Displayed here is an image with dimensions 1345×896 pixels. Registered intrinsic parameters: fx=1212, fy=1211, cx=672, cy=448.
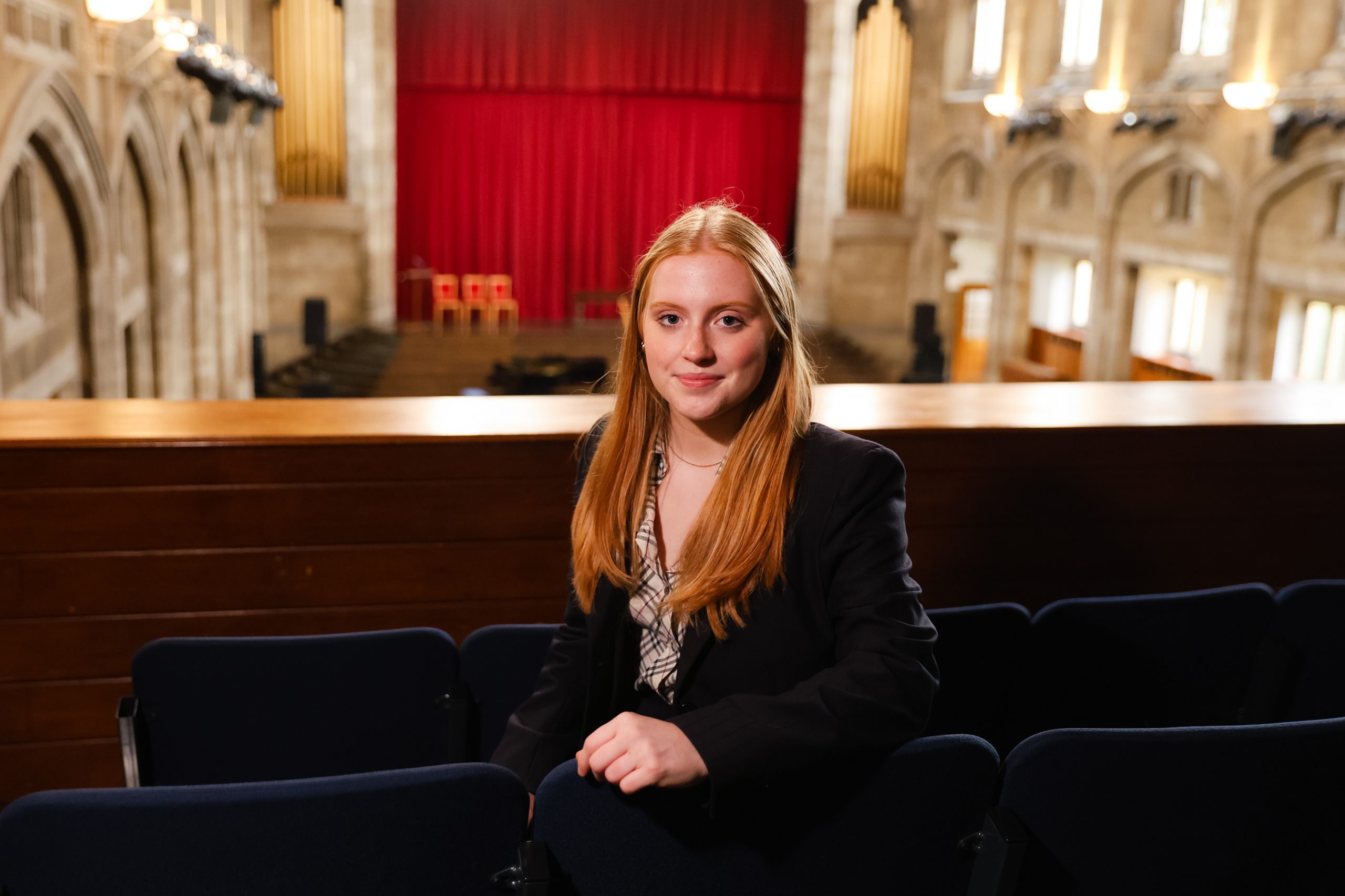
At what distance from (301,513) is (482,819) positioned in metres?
1.47

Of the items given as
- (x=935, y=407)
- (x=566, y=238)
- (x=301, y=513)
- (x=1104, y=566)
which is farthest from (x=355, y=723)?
(x=566, y=238)

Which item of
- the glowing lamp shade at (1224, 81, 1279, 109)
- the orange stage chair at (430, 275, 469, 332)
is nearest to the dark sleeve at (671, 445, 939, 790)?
the glowing lamp shade at (1224, 81, 1279, 109)

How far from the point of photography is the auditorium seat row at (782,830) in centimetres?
122

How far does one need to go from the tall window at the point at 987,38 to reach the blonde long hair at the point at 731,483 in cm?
1641

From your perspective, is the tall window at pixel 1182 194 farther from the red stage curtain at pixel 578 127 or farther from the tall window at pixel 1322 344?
the red stage curtain at pixel 578 127

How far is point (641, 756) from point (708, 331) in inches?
19.9

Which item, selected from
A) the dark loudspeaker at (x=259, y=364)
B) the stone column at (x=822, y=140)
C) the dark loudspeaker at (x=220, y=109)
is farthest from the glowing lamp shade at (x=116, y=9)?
the stone column at (x=822, y=140)

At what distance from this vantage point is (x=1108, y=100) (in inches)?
544

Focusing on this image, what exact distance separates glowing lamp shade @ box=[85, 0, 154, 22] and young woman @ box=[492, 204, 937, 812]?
7.60 meters

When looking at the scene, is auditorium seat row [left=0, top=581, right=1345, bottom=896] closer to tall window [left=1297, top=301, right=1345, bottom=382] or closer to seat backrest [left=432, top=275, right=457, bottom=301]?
tall window [left=1297, top=301, right=1345, bottom=382]

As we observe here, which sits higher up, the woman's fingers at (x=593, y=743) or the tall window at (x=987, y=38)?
the tall window at (x=987, y=38)

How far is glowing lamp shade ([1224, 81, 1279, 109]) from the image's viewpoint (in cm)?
1145

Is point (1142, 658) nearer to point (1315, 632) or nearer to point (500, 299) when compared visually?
point (1315, 632)

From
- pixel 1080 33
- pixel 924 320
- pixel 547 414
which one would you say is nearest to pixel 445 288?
pixel 924 320
